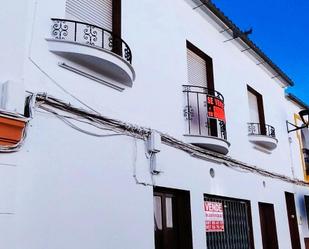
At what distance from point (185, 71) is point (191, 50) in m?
0.90

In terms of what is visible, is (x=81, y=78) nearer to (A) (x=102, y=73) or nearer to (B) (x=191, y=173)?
(A) (x=102, y=73)

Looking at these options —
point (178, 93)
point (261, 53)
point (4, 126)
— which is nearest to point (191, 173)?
point (178, 93)

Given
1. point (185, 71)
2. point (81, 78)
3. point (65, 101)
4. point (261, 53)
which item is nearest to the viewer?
point (65, 101)

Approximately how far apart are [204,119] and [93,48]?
10.5ft

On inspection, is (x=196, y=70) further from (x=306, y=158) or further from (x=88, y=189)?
(x=306, y=158)

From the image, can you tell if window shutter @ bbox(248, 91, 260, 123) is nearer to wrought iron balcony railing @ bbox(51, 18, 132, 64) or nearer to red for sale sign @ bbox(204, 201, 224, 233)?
red for sale sign @ bbox(204, 201, 224, 233)

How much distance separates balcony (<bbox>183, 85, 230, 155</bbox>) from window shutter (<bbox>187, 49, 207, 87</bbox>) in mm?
292

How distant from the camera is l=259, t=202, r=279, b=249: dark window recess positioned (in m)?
9.68

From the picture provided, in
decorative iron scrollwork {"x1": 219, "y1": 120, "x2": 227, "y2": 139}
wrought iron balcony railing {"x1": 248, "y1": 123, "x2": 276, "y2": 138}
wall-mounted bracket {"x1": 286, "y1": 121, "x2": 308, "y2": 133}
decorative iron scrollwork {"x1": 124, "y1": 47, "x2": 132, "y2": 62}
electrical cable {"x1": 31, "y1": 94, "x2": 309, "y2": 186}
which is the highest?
wall-mounted bracket {"x1": 286, "y1": 121, "x2": 308, "y2": 133}

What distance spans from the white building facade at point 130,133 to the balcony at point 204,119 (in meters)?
0.02

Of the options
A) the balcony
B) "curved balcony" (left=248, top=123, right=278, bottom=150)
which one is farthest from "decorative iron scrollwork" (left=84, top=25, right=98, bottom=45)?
"curved balcony" (left=248, top=123, right=278, bottom=150)

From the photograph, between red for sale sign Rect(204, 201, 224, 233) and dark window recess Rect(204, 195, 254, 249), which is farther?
dark window recess Rect(204, 195, 254, 249)

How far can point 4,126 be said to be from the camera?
4.02m

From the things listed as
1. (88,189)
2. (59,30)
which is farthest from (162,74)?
(88,189)
